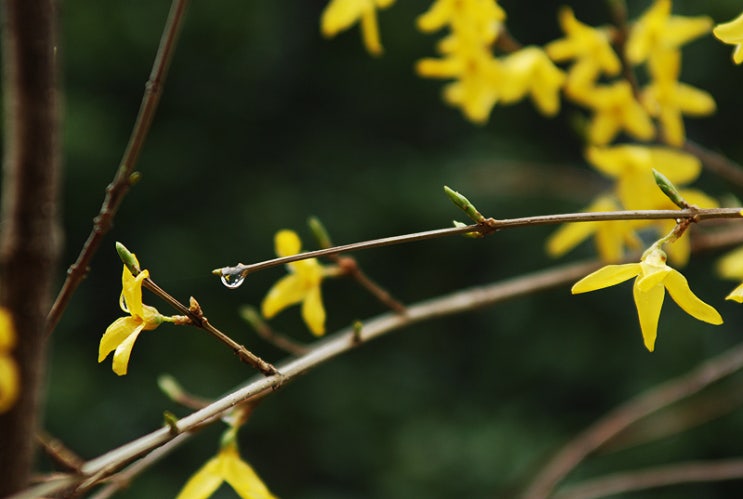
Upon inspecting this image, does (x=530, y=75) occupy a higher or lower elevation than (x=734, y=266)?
higher

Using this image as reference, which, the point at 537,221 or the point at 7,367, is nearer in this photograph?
the point at 7,367

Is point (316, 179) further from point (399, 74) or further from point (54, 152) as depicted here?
point (54, 152)

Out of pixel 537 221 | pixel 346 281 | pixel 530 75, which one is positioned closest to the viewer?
A: pixel 537 221

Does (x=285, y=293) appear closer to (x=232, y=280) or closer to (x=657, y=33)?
(x=232, y=280)

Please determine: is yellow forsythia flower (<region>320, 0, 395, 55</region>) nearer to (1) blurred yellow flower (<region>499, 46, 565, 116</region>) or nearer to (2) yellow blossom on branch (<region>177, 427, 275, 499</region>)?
(1) blurred yellow flower (<region>499, 46, 565, 116</region>)

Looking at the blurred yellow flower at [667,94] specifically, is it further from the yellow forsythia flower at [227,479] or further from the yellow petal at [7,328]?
the yellow petal at [7,328]

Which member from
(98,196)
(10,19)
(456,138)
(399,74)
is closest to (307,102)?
(399,74)

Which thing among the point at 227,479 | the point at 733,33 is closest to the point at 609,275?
the point at 733,33
